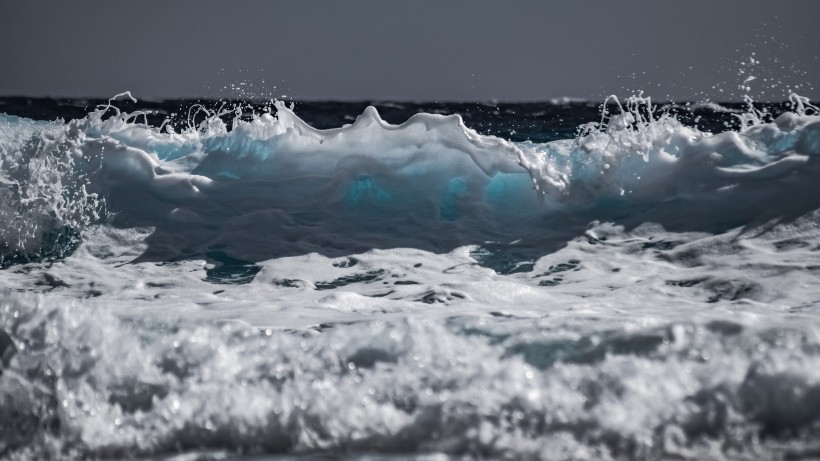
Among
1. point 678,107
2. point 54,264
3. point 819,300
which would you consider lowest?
point 54,264

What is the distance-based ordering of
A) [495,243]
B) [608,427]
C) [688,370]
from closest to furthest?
[608,427] → [688,370] → [495,243]

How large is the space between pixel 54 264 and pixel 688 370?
2227 millimetres

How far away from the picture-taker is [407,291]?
238 cm

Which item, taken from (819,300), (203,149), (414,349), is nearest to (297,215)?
(203,149)

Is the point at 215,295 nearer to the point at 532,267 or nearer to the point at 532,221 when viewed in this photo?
the point at 532,267

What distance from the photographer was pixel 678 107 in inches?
301

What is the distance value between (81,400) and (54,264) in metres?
1.41

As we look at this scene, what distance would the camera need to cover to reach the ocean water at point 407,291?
1.44 metres

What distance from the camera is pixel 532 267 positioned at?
102 inches

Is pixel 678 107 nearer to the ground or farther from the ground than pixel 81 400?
farther from the ground

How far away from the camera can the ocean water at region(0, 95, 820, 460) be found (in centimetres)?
144

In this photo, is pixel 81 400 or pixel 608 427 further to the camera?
pixel 81 400

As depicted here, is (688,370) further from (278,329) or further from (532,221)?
(532,221)

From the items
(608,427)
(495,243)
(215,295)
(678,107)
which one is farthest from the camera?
(678,107)
